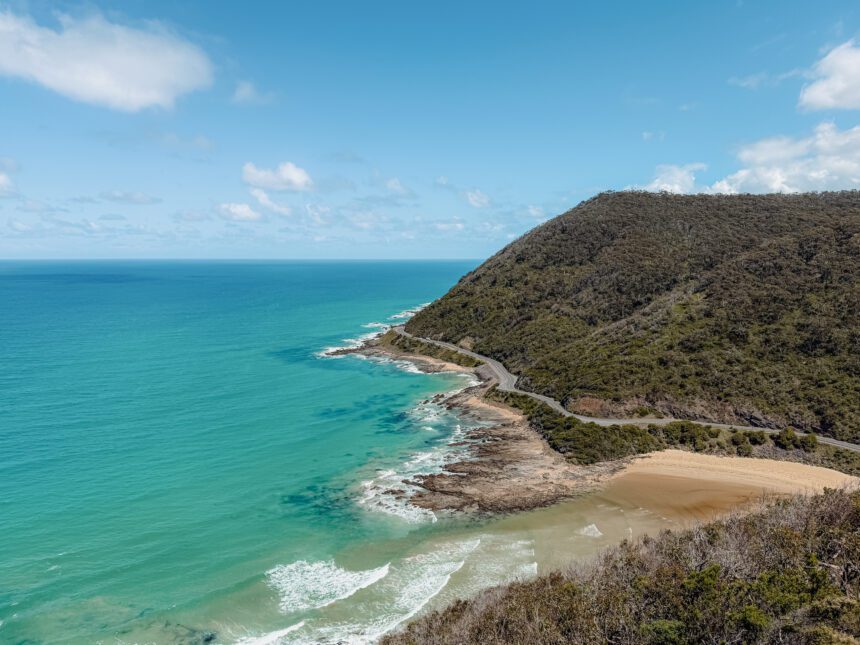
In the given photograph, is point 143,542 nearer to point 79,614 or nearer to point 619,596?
point 79,614

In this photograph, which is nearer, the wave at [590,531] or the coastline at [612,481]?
the wave at [590,531]

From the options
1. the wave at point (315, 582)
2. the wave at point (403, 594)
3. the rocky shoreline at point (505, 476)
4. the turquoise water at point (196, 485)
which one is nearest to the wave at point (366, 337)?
the turquoise water at point (196, 485)

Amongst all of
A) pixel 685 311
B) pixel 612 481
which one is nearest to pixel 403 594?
pixel 612 481

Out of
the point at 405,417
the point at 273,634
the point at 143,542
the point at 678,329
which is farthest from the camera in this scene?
the point at 678,329

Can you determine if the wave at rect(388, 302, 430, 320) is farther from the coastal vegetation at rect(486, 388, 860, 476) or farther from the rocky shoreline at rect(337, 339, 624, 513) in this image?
the coastal vegetation at rect(486, 388, 860, 476)

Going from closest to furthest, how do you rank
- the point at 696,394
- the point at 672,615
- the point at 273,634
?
the point at 672,615 → the point at 273,634 → the point at 696,394

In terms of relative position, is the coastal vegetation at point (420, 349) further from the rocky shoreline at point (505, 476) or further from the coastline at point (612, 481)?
the coastline at point (612, 481)

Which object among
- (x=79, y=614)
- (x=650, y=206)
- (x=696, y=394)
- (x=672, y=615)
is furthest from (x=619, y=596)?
(x=650, y=206)
